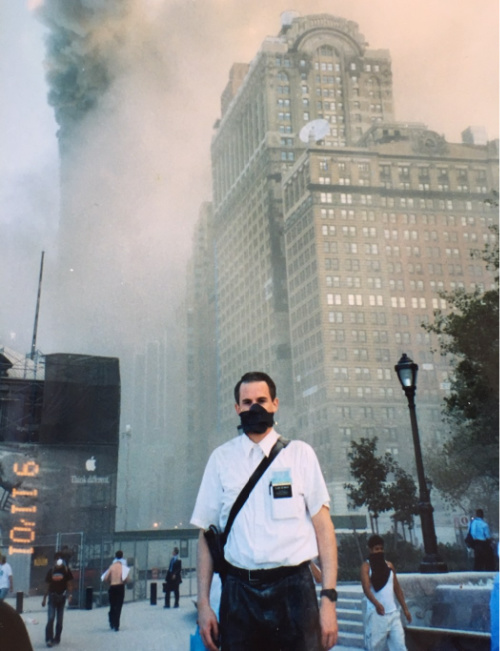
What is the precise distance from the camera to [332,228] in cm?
2100

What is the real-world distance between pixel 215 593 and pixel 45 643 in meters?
4.65

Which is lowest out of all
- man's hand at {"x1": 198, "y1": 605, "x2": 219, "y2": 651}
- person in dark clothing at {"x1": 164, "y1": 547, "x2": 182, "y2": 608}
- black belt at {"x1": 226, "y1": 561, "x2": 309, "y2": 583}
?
person in dark clothing at {"x1": 164, "y1": 547, "x2": 182, "y2": 608}

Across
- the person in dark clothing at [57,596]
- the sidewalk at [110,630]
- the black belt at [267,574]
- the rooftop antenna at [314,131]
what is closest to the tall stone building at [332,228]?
the rooftop antenna at [314,131]

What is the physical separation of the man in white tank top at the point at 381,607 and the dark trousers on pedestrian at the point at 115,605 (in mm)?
3609

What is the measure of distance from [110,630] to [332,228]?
655 inches

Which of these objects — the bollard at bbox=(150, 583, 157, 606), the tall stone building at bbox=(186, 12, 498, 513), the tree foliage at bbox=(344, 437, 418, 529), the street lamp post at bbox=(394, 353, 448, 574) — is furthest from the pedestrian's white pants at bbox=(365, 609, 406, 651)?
the tree foliage at bbox=(344, 437, 418, 529)

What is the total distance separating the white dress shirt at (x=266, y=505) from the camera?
198cm

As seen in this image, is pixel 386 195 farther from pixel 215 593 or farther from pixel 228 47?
pixel 215 593

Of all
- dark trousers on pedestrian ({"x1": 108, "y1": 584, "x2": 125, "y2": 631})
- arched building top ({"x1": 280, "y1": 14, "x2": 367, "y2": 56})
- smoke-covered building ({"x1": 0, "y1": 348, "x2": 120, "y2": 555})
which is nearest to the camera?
dark trousers on pedestrian ({"x1": 108, "y1": 584, "x2": 125, "y2": 631})

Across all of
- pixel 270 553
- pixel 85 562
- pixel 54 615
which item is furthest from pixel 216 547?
pixel 85 562

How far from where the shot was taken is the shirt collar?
2172 mm

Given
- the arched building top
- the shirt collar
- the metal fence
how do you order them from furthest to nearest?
the arched building top, the metal fence, the shirt collar

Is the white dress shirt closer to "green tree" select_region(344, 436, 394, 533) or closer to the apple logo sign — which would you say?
the apple logo sign

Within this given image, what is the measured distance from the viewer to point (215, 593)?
2.28 m
